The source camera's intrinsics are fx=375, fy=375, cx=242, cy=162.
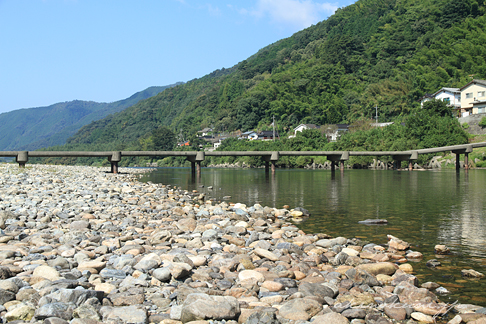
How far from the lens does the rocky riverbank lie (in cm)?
445

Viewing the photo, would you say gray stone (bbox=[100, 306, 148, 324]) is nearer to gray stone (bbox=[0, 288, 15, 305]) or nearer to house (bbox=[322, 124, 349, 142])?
gray stone (bbox=[0, 288, 15, 305])

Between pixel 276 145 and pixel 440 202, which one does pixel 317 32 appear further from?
pixel 440 202

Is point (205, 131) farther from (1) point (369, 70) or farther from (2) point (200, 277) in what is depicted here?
(2) point (200, 277)

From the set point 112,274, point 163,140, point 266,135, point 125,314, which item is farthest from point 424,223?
point 163,140

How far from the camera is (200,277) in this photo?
575cm

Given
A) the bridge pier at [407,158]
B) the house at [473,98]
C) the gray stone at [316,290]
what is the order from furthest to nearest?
the house at [473,98]
the bridge pier at [407,158]
the gray stone at [316,290]

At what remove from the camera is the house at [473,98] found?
63231 mm

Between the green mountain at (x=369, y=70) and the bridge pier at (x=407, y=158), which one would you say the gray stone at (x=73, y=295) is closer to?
the bridge pier at (x=407, y=158)

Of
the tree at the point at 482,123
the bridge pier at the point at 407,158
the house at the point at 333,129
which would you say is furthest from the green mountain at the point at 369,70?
the bridge pier at the point at 407,158

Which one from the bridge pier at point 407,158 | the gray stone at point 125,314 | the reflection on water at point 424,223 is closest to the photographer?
Answer: the gray stone at point 125,314

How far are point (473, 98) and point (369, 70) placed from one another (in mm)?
64952

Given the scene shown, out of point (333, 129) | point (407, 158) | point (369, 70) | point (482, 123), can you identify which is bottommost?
point (407, 158)

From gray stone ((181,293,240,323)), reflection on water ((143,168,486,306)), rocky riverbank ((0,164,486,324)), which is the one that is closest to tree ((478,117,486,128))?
reflection on water ((143,168,486,306))

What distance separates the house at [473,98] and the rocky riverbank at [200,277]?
67.0 metres
